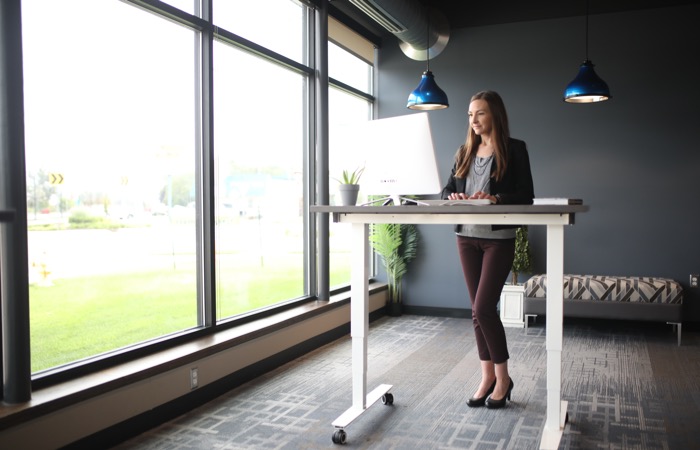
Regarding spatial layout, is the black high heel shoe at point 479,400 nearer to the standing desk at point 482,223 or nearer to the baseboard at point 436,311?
the standing desk at point 482,223

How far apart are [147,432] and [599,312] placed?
13.1ft

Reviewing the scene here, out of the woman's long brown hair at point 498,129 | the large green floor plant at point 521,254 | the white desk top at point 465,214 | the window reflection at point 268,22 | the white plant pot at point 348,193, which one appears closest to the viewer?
the white desk top at point 465,214

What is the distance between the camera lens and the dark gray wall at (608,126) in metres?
5.80

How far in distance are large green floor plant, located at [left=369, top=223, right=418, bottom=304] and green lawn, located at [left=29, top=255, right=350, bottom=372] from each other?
7.75 ft

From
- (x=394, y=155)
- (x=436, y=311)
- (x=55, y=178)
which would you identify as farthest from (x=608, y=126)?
(x=55, y=178)

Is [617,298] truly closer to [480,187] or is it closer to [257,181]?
[480,187]

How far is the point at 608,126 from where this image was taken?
6.01 m

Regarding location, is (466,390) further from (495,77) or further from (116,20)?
(495,77)

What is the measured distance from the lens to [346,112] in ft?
20.4

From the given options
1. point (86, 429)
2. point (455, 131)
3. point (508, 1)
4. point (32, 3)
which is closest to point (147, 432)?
point (86, 429)

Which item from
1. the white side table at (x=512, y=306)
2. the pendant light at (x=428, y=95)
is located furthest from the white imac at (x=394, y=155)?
the white side table at (x=512, y=306)

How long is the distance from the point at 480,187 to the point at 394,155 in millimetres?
522

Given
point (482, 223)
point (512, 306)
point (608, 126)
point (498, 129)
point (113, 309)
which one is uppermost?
point (608, 126)

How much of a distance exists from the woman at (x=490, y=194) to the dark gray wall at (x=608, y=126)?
3208mm
